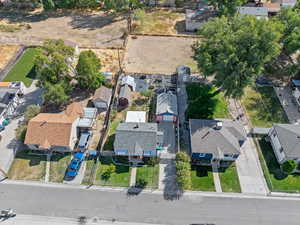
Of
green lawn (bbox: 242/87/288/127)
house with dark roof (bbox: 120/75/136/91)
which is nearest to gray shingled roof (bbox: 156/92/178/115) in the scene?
house with dark roof (bbox: 120/75/136/91)

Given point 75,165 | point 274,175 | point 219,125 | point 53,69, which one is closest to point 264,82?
point 219,125

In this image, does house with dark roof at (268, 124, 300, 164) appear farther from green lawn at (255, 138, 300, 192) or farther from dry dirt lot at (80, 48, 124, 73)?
dry dirt lot at (80, 48, 124, 73)

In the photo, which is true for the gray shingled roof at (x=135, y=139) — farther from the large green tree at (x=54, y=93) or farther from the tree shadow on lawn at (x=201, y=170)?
the large green tree at (x=54, y=93)

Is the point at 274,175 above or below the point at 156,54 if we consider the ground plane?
below

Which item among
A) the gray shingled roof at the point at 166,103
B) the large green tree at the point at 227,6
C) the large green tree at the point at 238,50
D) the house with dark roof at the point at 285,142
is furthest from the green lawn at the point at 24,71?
the large green tree at the point at 227,6

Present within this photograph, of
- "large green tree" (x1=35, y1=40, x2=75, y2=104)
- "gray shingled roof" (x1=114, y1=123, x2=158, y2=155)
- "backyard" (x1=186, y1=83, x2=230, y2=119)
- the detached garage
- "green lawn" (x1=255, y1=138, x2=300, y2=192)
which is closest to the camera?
"green lawn" (x1=255, y1=138, x2=300, y2=192)

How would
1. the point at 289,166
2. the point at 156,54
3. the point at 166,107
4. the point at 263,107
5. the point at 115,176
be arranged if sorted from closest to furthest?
the point at 289,166
the point at 115,176
the point at 166,107
the point at 263,107
the point at 156,54

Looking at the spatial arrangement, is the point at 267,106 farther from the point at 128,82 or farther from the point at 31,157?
the point at 31,157

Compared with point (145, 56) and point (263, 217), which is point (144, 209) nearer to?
point (263, 217)
